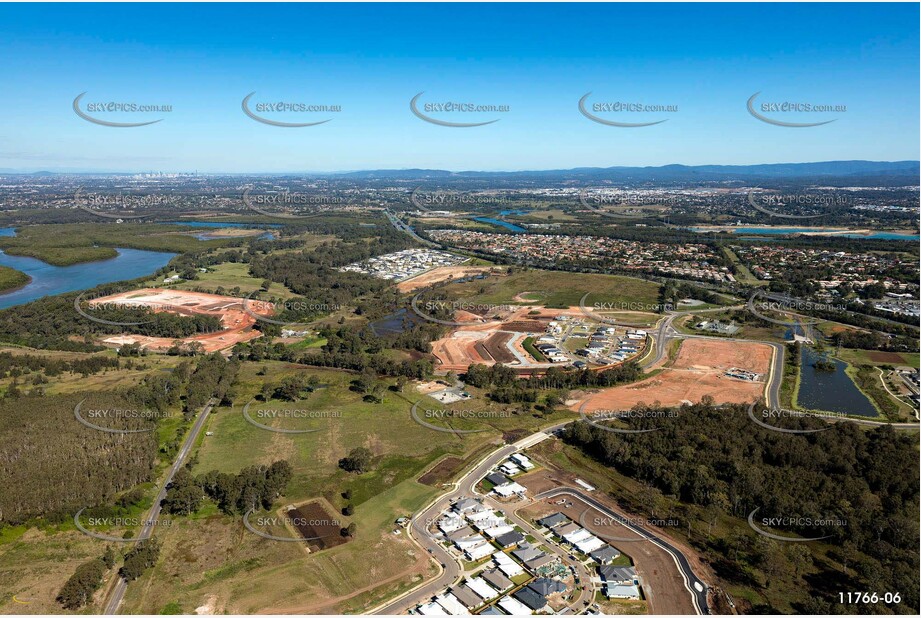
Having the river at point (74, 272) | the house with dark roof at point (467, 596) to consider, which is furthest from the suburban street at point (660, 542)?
the river at point (74, 272)

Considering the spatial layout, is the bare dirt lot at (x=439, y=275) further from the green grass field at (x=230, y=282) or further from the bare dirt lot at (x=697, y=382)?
the bare dirt lot at (x=697, y=382)

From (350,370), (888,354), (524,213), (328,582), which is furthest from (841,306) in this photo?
(524,213)

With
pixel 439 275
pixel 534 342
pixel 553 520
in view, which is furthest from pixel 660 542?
pixel 439 275

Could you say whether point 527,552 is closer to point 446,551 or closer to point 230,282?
point 446,551

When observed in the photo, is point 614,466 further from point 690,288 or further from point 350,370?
point 690,288

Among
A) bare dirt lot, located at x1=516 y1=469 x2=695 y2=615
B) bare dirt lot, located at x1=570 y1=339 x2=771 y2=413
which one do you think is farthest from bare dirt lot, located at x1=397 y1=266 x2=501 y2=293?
bare dirt lot, located at x1=516 y1=469 x2=695 y2=615

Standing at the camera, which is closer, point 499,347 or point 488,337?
point 499,347
